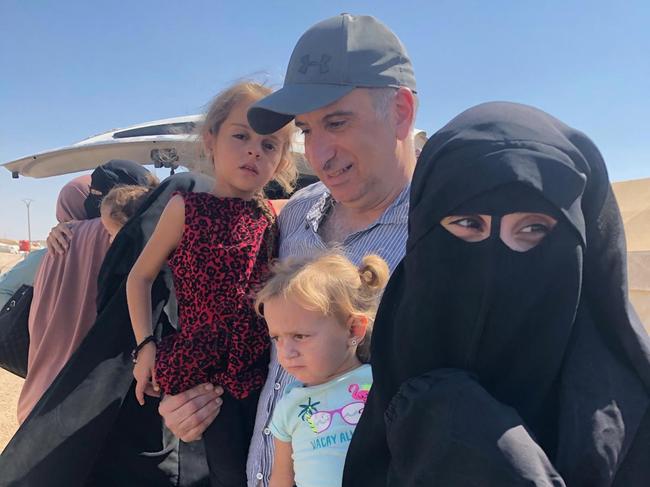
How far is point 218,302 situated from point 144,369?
0.46m

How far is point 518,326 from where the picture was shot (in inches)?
43.3

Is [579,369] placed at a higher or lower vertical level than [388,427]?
higher

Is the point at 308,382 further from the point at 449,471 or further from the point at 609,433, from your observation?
the point at 609,433

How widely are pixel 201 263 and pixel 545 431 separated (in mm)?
1470

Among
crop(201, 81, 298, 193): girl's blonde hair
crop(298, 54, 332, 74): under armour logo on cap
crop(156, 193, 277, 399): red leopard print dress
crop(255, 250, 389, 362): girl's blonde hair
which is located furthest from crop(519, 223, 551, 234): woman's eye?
crop(201, 81, 298, 193): girl's blonde hair

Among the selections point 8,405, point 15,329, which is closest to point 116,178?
point 15,329

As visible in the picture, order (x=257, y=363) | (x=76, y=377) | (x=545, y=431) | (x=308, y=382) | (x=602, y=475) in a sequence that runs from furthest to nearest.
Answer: (x=76, y=377) → (x=257, y=363) → (x=308, y=382) → (x=545, y=431) → (x=602, y=475)

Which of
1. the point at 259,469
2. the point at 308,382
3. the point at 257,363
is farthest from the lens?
the point at 257,363

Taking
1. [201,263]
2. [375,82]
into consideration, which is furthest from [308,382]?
[375,82]

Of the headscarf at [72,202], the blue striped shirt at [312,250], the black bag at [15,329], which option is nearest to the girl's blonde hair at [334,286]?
the blue striped shirt at [312,250]

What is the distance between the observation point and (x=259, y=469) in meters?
1.88

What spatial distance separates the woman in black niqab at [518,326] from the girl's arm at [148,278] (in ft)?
4.45

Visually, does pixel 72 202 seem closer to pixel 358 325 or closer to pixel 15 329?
pixel 15 329

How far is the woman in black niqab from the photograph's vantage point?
1008mm
